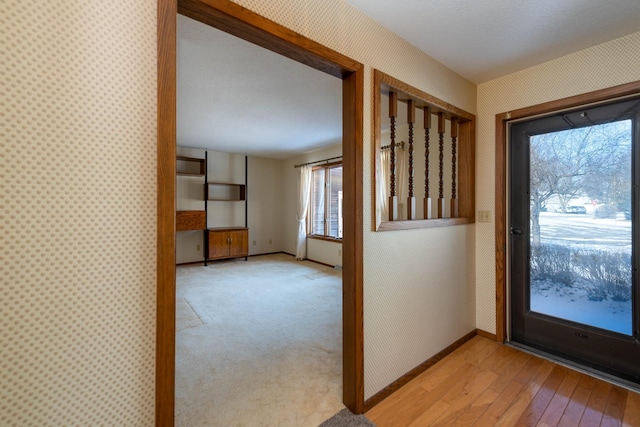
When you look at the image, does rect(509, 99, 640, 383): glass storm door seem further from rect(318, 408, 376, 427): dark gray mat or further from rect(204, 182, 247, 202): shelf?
rect(204, 182, 247, 202): shelf

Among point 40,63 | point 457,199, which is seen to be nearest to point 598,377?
point 457,199

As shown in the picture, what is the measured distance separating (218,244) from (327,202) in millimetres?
2479

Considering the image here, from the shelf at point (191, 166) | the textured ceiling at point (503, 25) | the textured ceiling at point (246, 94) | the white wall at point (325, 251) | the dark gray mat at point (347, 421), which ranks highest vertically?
the textured ceiling at point (246, 94)

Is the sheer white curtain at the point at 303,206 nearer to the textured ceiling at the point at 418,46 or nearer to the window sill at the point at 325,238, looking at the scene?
the window sill at the point at 325,238

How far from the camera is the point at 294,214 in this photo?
6.74m

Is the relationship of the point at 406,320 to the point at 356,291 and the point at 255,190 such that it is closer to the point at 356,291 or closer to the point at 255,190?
the point at 356,291

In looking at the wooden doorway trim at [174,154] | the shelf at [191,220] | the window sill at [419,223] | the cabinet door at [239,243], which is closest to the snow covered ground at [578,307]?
the window sill at [419,223]

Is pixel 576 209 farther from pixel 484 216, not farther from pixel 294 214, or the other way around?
pixel 294 214

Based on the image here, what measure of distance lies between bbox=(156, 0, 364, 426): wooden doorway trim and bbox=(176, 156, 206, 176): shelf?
4.76m

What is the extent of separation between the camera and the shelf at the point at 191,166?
5531mm

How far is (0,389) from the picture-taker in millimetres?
727

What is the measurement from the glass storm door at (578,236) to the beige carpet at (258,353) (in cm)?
179

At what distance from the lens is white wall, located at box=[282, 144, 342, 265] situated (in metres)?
5.60

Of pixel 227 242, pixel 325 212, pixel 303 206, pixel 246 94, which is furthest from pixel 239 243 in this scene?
pixel 246 94
